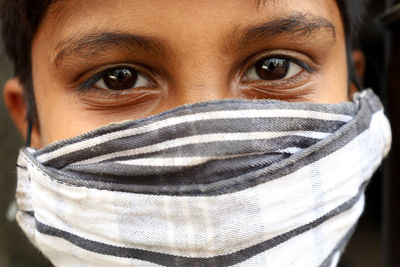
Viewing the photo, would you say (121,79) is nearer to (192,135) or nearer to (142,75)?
(142,75)

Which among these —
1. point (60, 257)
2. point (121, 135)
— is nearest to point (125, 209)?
point (121, 135)

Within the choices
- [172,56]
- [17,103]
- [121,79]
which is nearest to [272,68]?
[172,56]

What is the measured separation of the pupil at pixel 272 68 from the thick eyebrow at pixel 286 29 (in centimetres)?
8

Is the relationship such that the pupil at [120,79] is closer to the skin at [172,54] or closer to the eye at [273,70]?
the skin at [172,54]

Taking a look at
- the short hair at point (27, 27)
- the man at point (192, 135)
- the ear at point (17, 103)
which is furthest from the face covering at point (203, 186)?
the ear at point (17, 103)

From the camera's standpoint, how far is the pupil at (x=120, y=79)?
1.02 metres

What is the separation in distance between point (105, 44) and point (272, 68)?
42 centimetres

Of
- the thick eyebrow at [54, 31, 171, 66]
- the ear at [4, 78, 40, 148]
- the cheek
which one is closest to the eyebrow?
the thick eyebrow at [54, 31, 171, 66]

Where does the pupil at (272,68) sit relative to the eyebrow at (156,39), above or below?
below

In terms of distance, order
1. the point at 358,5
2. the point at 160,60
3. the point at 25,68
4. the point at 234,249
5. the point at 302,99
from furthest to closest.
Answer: the point at 358,5 → the point at 25,68 → the point at 302,99 → the point at 160,60 → the point at 234,249

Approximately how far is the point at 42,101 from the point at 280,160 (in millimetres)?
654

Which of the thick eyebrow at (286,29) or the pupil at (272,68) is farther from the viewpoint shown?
the pupil at (272,68)

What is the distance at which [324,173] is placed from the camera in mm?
900

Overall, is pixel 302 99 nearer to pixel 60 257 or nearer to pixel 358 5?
pixel 358 5
